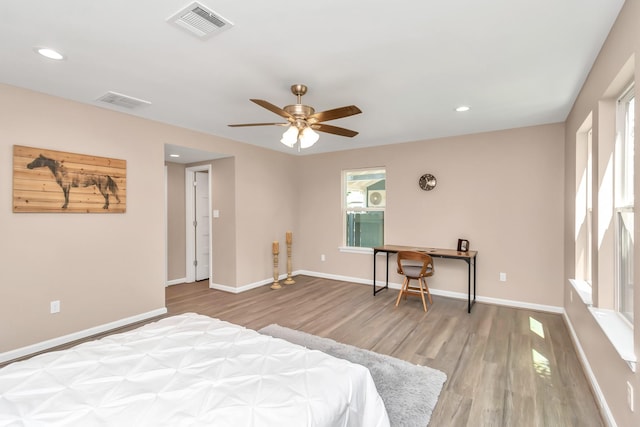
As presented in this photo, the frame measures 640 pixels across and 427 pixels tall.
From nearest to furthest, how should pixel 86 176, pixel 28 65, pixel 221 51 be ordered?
1. pixel 221 51
2. pixel 28 65
3. pixel 86 176

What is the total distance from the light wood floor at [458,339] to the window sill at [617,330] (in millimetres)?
631

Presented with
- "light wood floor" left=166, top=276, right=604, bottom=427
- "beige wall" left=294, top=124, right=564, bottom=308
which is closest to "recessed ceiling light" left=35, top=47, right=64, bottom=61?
"light wood floor" left=166, top=276, right=604, bottom=427

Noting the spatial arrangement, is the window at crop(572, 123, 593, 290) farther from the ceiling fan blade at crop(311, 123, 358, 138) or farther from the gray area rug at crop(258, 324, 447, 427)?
the ceiling fan blade at crop(311, 123, 358, 138)

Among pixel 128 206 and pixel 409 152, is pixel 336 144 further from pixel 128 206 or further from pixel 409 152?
pixel 128 206

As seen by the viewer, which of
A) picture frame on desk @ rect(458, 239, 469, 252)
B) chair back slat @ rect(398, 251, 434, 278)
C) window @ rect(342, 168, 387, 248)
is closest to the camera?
chair back slat @ rect(398, 251, 434, 278)

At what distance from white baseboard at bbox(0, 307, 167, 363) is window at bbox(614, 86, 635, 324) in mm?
4538

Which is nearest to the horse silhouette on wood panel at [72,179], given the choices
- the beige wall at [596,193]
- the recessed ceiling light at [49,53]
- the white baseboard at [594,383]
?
the recessed ceiling light at [49,53]

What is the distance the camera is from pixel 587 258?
2.92 metres

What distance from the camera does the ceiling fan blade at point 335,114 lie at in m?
2.26

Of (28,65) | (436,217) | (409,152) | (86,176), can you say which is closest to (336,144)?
(409,152)

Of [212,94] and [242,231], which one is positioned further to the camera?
[242,231]

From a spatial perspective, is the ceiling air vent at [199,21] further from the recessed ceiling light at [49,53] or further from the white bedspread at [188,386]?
the white bedspread at [188,386]

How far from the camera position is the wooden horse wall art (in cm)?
278

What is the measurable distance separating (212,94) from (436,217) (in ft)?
11.9
